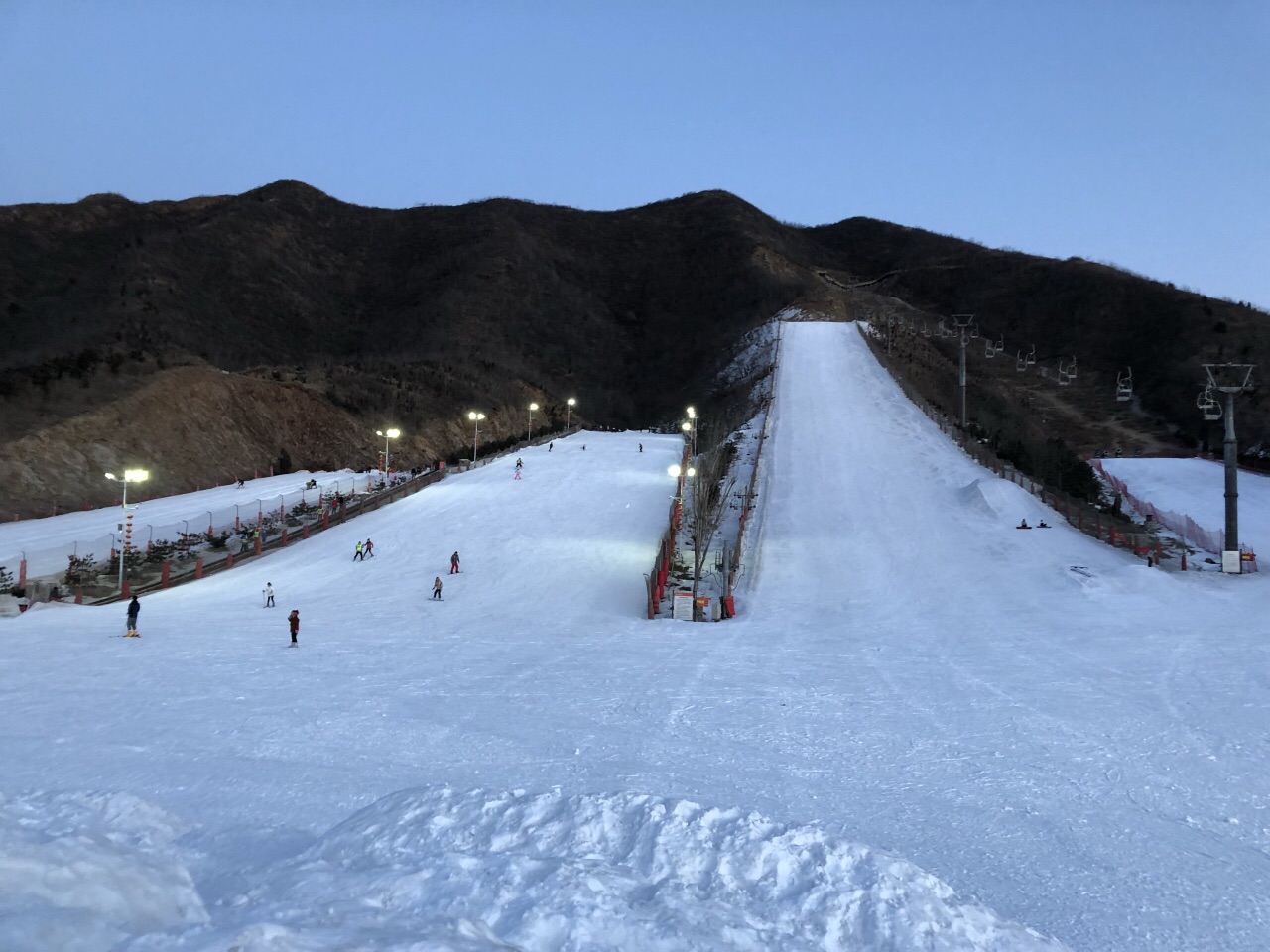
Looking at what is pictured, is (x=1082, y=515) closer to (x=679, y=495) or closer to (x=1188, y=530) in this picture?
(x=1188, y=530)

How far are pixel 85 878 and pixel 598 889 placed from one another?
374 cm

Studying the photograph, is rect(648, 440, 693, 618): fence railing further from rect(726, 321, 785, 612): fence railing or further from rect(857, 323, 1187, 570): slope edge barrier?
rect(857, 323, 1187, 570): slope edge barrier

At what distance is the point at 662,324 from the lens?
138 m

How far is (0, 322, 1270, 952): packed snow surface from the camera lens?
A: 6309 millimetres

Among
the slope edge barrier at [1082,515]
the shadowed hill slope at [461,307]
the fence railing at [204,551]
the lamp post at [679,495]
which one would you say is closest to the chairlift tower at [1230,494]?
the slope edge barrier at [1082,515]

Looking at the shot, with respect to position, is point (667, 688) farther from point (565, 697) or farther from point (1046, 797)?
point (1046, 797)

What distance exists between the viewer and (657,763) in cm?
1135

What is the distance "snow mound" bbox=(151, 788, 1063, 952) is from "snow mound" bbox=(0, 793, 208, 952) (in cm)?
56

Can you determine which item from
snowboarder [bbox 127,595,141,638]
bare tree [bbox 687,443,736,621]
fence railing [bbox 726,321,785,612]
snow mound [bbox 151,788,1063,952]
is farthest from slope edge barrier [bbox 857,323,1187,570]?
snowboarder [bbox 127,595,141,638]

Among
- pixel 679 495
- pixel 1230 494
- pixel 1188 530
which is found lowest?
pixel 1188 530

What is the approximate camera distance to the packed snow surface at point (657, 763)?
6309mm

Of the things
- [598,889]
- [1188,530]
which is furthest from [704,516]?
[598,889]

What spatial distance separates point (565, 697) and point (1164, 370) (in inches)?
3679

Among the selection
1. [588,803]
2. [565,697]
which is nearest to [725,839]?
[588,803]
